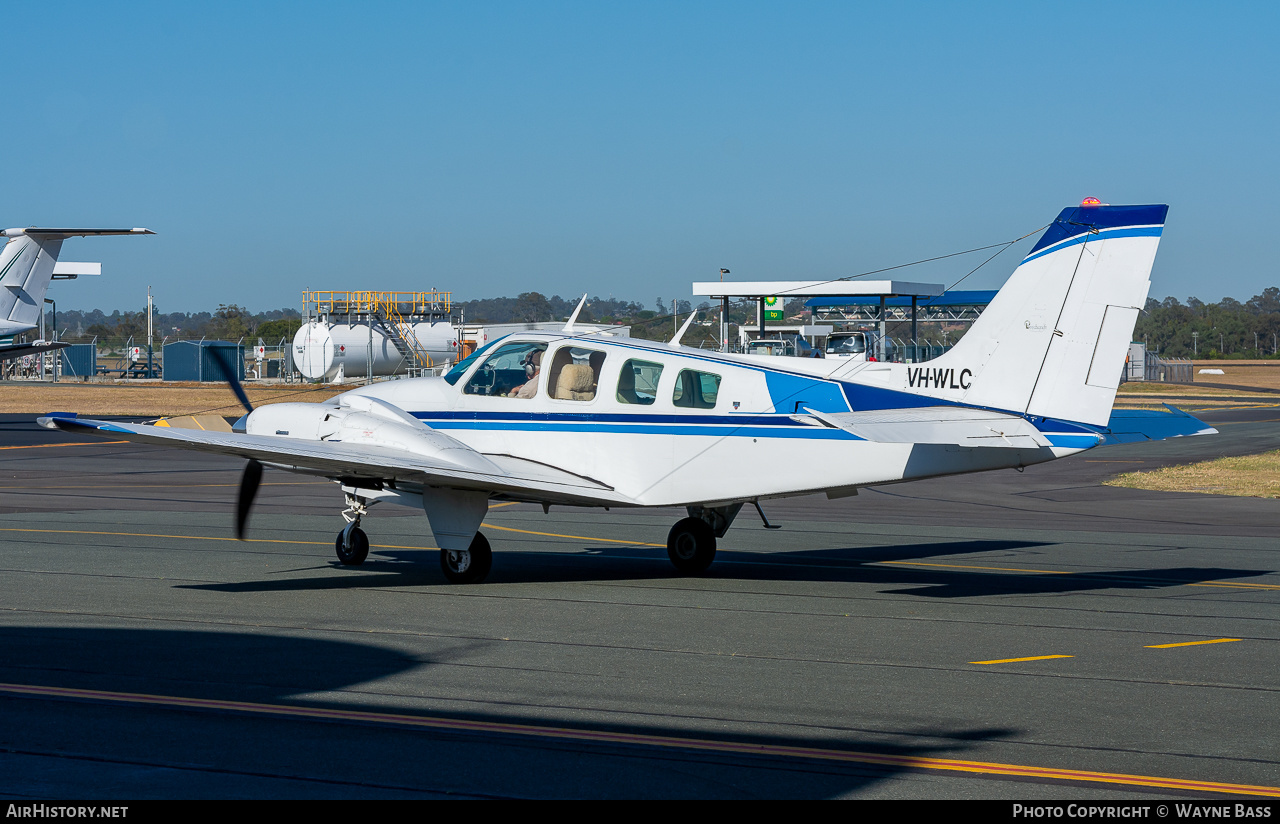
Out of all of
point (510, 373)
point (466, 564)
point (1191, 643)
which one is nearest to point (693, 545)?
point (466, 564)

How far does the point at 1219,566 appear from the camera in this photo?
14.6 metres

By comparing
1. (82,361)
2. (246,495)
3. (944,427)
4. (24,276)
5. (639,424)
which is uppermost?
(24,276)

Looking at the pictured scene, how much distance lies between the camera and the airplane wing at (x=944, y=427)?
11.4 meters

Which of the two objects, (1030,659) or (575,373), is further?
(575,373)

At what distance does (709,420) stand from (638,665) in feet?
14.0

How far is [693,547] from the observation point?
14133mm

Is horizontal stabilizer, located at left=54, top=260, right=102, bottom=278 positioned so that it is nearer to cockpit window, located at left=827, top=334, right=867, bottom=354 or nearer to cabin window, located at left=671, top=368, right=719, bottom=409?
cockpit window, located at left=827, top=334, right=867, bottom=354

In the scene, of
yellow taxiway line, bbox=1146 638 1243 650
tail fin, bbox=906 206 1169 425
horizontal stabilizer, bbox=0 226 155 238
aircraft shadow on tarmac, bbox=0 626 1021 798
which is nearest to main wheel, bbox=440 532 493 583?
aircraft shadow on tarmac, bbox=0 626 1021 798

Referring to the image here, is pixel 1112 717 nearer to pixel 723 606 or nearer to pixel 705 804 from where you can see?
pixel 705 804

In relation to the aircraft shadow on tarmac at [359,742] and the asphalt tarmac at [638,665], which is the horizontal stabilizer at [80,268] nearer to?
the asphalt tarmac at [638,665]

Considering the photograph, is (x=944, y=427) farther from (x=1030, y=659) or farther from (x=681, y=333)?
(x=681, y=333)

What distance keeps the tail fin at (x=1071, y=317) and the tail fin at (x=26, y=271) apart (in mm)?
A: 30602

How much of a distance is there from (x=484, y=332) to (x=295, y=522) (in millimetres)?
40155

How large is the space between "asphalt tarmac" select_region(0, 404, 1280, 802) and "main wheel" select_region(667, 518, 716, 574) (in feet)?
0.95
